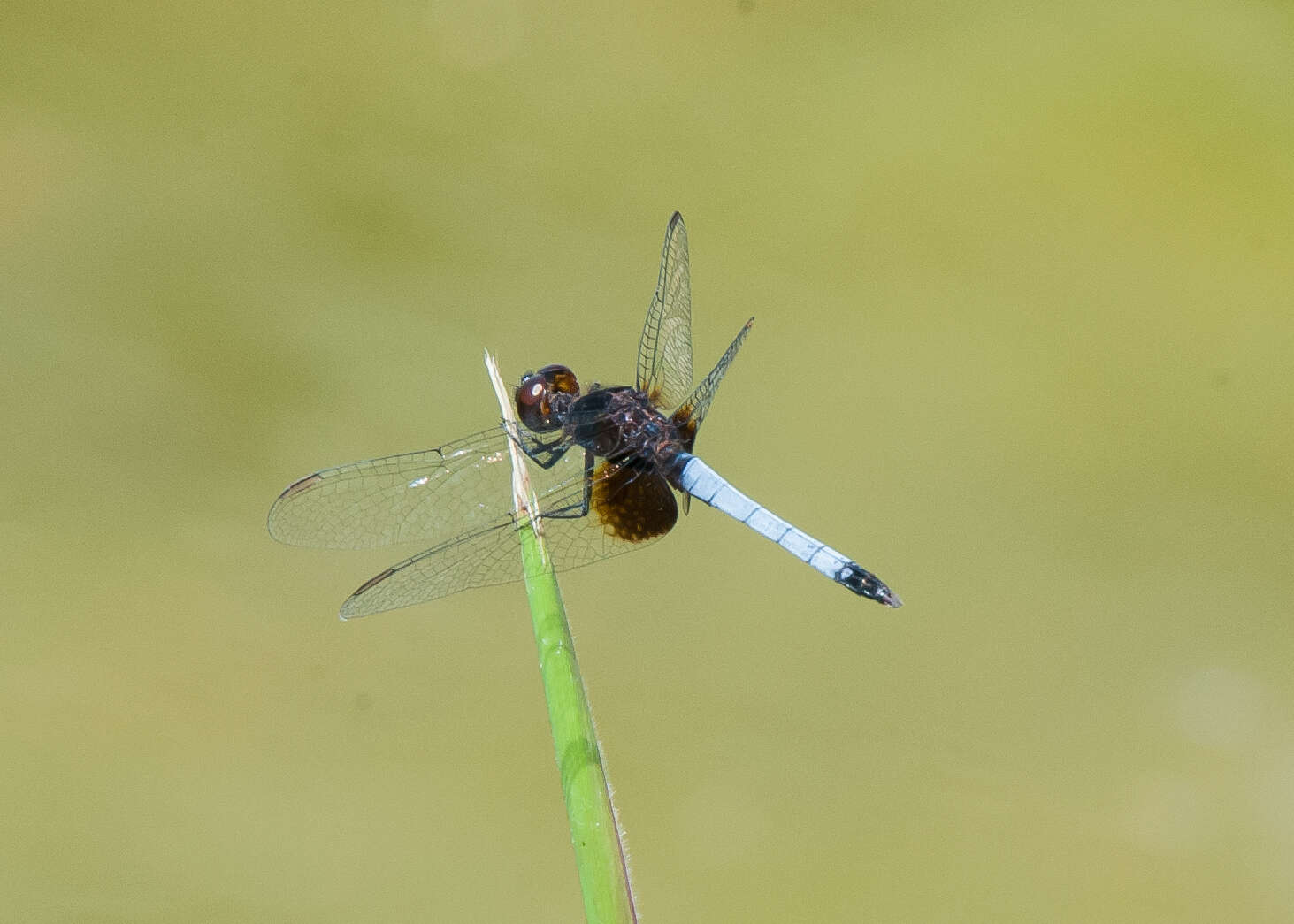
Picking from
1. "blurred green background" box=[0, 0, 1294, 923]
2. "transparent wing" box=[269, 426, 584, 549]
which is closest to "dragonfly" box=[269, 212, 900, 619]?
"transparent wing" box=[269, 426, 584, 549]

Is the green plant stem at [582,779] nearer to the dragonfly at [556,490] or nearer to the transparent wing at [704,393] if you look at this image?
the dragonfly at [556,490]

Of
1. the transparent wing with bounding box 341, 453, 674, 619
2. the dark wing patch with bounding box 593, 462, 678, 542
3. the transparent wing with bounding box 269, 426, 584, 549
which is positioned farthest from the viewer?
the dark wing patch with bounding box 593, 462, 678, 542

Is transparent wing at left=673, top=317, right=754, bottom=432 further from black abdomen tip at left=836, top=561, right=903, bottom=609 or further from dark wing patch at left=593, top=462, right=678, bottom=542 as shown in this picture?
black abdomen tip at left=836, top=561, right=903, bottom=609

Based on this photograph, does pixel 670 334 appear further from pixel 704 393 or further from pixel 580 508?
pixel 580 508

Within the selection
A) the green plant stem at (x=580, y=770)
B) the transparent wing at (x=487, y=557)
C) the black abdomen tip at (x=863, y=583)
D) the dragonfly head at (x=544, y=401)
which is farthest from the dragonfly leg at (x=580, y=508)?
the green plant stem at (x=580, y=770)

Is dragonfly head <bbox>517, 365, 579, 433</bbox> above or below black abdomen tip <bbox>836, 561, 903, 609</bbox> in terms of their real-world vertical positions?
above

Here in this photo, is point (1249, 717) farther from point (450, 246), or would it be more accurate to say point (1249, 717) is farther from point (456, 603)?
point (450, 246)

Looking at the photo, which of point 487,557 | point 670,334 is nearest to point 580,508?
point 487,557
